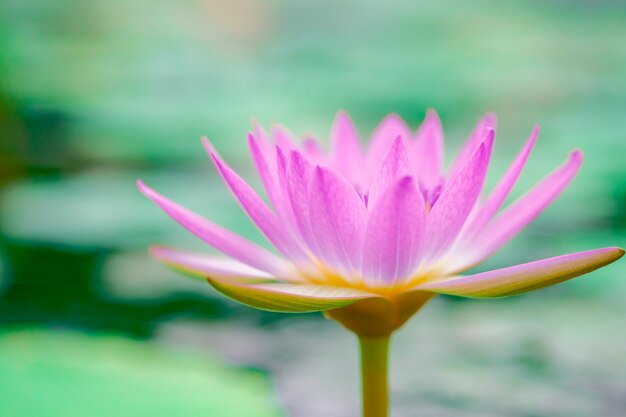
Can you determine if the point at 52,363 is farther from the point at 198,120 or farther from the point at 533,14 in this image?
the point at 533,14

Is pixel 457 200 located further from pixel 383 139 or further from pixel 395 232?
pixel 383 139

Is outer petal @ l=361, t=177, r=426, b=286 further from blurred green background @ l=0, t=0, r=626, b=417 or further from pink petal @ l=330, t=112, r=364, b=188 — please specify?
blurred green background @ l=0, t=0, r=626, b=417

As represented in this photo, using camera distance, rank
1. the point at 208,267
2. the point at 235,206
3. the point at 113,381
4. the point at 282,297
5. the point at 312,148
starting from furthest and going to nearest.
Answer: the point at 235,206, the point at 113,381, the point at 312,148, the point at 208,267, the point at 282,297

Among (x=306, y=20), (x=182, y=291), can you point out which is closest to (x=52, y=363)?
(x=182, y=291)

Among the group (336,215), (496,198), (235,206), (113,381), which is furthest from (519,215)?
(235,206)

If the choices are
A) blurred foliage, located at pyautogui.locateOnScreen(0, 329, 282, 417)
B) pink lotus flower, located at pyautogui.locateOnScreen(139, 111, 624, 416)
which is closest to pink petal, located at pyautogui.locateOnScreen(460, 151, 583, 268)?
pink lotus flower, located at pyautogui.locateOnScreen(139, 111, 624, 416)

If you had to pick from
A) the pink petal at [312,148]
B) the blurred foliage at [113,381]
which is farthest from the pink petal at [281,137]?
the blurred foliage at [113,381]

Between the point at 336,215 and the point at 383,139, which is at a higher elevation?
the point at 383,139
